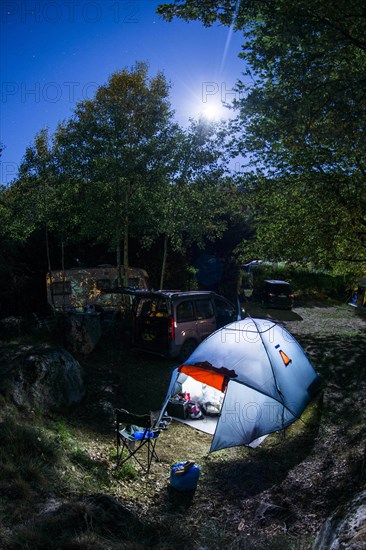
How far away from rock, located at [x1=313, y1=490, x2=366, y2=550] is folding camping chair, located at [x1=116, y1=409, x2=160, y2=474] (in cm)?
295

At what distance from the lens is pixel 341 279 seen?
2992 cm

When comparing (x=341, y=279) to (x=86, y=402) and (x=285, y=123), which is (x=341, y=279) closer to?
(x=285, y=123)

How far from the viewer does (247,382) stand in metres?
7.39

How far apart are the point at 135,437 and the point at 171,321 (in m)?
4.28

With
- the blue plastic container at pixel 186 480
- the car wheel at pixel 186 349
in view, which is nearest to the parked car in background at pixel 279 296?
the car wheel at pixel 186 349

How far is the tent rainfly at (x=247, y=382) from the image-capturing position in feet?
24.3

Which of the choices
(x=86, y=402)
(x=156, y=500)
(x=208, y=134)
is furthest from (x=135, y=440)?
(x=208, y=134)

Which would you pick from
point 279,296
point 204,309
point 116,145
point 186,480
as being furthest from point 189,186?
point 186,480

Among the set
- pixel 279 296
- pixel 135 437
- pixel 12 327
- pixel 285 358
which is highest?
pixel 12 327

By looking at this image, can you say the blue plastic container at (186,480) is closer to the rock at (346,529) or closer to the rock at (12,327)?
the rock at (346,529)

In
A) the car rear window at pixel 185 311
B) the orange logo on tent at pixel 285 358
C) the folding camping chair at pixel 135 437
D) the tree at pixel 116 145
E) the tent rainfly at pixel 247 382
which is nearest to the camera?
the folding camping chair at pixel 135 437

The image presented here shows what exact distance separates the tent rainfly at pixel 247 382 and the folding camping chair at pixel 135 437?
0.84 meters

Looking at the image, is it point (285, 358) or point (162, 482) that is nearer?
point (162, 482)

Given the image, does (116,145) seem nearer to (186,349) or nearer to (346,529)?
(186,349)
